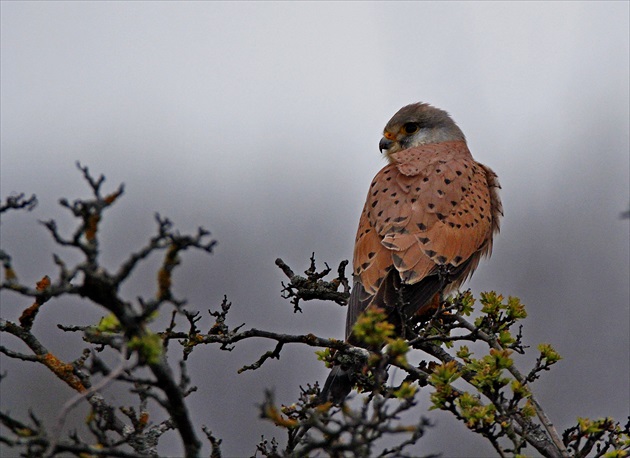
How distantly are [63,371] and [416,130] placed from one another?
3841mm

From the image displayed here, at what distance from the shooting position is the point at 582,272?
1450cm

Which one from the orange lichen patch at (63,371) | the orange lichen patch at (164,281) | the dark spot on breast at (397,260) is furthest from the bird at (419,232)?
the orange lichen patch at (164,281)

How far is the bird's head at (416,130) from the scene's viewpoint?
19.4 ft

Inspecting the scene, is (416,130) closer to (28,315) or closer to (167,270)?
(28,315)

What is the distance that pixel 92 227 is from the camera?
68.0 inches

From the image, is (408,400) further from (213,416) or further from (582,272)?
(582,272)

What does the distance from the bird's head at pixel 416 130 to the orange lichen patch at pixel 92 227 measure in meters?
4.27

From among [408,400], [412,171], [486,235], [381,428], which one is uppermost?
[412,171]

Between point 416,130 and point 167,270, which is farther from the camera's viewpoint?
point 416,130

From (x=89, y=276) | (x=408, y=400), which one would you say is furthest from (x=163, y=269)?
(x=408, y=400)

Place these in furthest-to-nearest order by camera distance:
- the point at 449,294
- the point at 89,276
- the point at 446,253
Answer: the point at 449,294, the point at 446,253, the point at 89,276

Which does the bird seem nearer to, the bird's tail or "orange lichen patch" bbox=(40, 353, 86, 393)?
the bird's tail

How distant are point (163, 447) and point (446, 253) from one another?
450 centimetres

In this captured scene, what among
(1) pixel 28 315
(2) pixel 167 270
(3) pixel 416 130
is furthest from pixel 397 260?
(2) pixel 167 270
